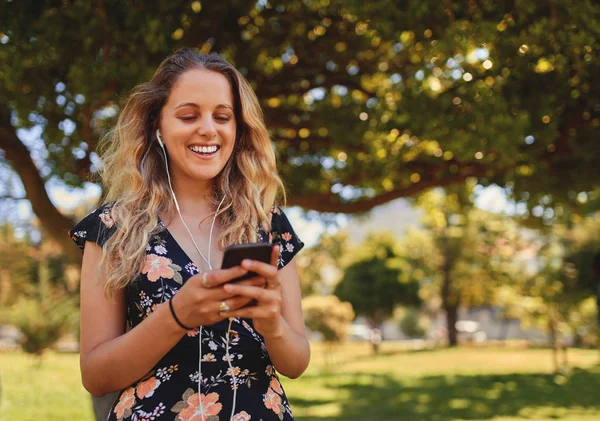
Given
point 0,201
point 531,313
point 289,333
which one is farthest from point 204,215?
point 531,313

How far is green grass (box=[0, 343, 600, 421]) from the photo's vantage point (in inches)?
484

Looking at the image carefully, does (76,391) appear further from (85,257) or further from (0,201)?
(85,257)

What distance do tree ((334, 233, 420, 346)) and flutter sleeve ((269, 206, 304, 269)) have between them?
117 feet

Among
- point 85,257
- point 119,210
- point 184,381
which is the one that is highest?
point 119,210

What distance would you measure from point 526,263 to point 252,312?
27557mm

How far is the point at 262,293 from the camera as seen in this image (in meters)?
1.69

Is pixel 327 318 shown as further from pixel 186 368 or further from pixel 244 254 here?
pixel 244 254

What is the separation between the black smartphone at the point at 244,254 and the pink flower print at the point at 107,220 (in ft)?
2.05

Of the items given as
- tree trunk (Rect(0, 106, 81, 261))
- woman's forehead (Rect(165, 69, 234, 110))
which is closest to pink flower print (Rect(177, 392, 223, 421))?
woman's forehead (Rect(165, 69, 234, 110))

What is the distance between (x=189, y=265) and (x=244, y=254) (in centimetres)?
50

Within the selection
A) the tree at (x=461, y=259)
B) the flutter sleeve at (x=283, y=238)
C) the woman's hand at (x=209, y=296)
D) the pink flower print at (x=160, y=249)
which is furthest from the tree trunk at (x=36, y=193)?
the tree at (x=461, y=259)

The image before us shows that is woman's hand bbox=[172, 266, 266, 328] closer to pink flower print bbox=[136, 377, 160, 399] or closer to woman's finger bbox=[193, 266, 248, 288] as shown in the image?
woman's finger bbox=[193, 266, 248, 288]

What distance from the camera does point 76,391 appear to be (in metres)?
14.3

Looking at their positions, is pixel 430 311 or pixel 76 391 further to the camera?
pixel 430 311
